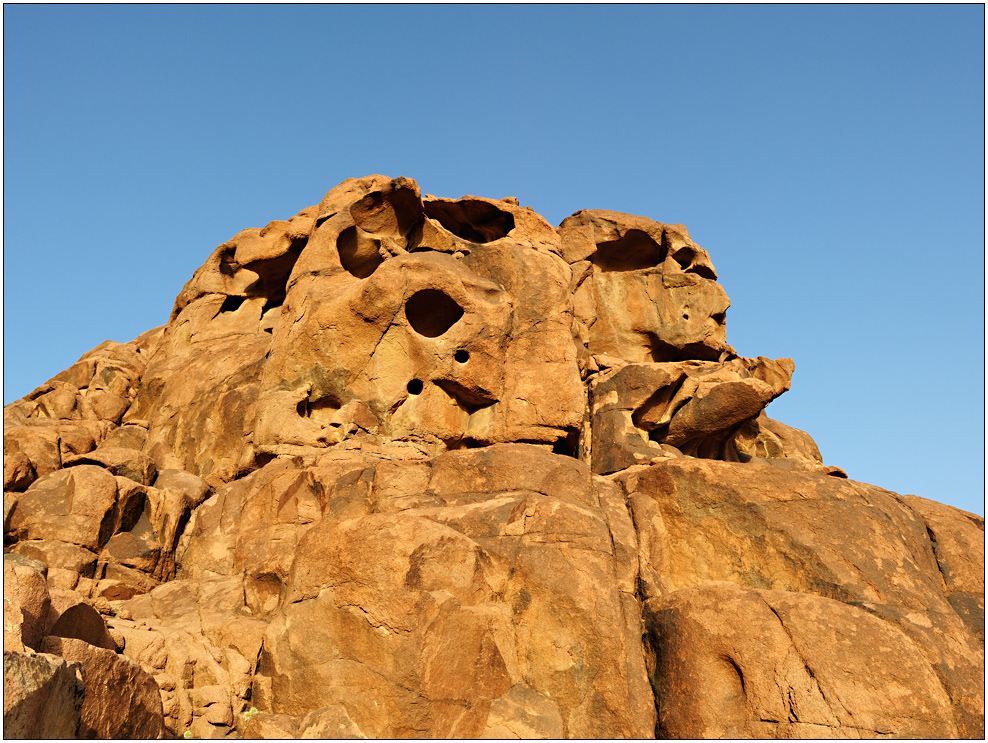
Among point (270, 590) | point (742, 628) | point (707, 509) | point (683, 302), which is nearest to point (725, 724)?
point (742, 628)

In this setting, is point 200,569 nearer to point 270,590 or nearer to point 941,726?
point 270,590

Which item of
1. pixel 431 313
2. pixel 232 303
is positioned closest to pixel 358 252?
pixel 431 313

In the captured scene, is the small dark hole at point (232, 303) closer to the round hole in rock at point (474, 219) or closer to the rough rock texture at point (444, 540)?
the rough rock texture at point (444, 540)

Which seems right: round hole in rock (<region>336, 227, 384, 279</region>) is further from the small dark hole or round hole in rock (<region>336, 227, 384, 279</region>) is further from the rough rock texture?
the small dark hole

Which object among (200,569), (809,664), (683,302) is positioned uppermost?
(683,302)

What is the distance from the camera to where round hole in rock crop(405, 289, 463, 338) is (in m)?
16.4

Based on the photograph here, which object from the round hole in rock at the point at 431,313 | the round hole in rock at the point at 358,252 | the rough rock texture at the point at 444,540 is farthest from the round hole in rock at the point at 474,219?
the round hole in rock at the point at 431,313

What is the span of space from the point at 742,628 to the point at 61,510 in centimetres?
1014

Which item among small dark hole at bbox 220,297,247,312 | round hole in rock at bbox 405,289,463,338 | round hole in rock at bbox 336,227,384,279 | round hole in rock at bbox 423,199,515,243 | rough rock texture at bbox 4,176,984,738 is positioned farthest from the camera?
small dark hole at bbox 220,297,247,312

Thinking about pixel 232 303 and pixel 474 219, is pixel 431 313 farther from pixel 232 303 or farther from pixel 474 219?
pixel 232 303

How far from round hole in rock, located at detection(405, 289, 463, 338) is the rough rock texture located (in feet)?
0.20

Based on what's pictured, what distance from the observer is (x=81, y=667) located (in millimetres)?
7379

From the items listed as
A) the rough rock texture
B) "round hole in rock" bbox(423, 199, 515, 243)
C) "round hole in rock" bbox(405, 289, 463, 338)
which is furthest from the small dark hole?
"round hole in rock" bbox(405, 289, 463, 338)

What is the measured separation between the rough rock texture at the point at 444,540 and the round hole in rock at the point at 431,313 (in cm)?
6
